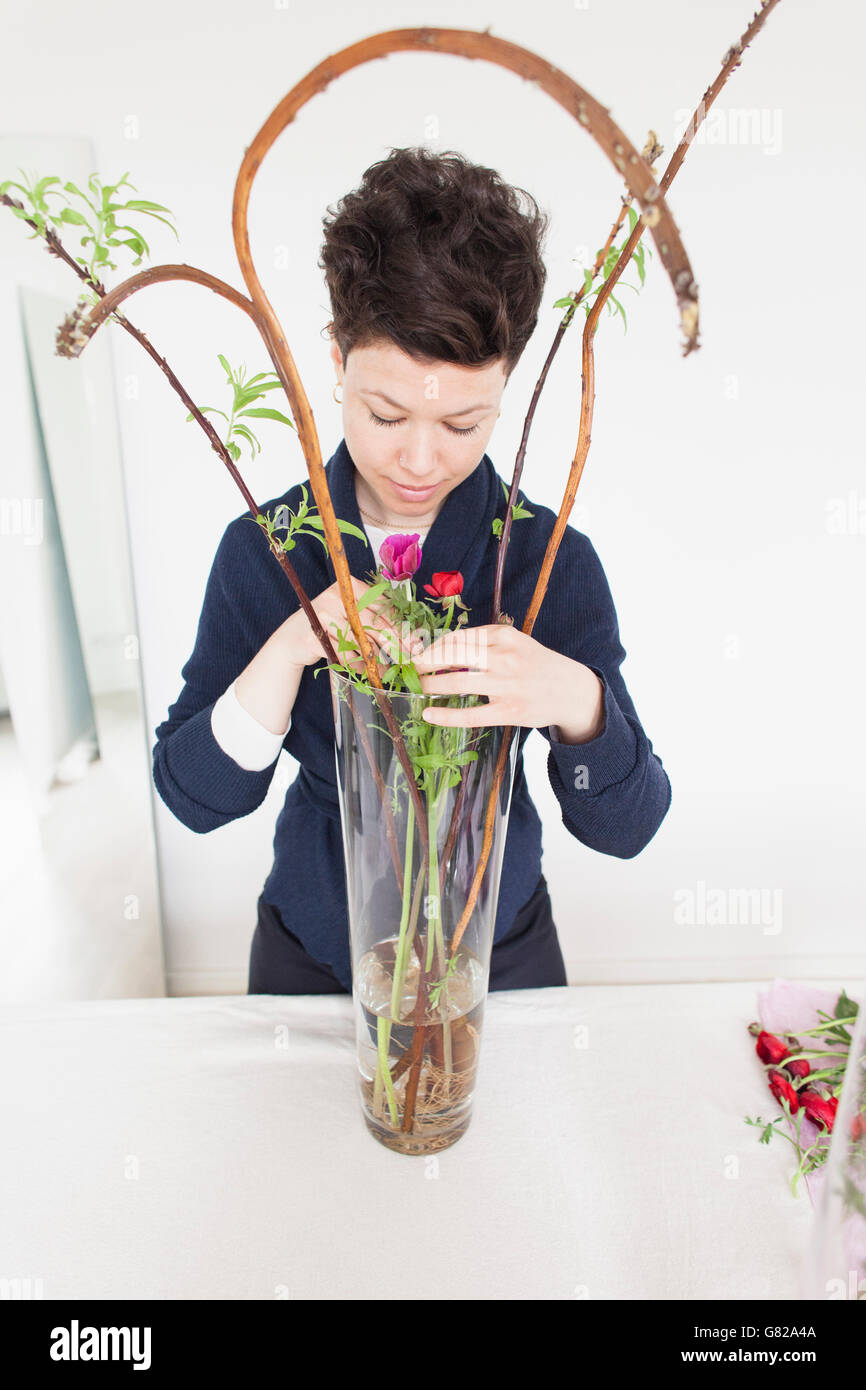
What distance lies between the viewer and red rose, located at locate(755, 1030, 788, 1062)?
0.77 m

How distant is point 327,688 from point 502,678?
0.40 meters

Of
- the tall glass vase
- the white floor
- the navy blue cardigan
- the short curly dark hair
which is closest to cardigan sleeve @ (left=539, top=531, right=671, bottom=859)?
the navy blue cardigan

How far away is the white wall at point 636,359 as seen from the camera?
1215 mm

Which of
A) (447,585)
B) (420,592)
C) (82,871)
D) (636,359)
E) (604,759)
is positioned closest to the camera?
(447,585)

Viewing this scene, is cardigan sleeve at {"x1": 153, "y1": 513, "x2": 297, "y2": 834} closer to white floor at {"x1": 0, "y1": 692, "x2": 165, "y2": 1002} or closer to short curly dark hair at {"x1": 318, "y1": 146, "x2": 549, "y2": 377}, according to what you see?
short curly dark hair at {"x1": 318, "y1": 146, "x2": 549, "y2": 377}

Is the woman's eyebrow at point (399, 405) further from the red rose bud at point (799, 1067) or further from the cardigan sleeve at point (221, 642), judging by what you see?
the red rose bud at point (799, 1067)

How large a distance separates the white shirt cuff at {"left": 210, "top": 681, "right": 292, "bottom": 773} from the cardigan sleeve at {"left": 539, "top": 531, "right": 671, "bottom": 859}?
237 mm

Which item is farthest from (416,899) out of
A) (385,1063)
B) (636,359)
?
(636,359)

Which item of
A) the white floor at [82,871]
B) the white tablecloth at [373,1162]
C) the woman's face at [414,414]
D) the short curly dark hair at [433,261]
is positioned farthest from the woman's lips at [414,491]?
the white floor at [82,871]

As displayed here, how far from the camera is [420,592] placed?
0.91 meters

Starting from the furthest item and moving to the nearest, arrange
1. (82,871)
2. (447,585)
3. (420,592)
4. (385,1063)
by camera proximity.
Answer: (82,871) < (420,592) < (385,1063) < (447,585)

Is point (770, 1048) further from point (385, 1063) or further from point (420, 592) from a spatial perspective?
point (420, 592)

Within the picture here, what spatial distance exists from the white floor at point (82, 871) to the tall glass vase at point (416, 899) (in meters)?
0.84
